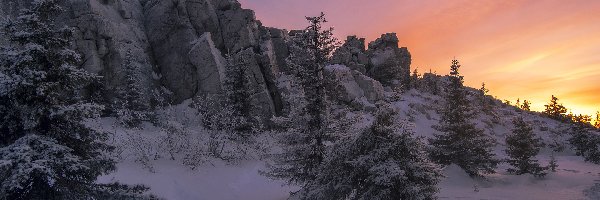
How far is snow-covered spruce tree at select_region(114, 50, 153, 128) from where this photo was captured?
33438 mm

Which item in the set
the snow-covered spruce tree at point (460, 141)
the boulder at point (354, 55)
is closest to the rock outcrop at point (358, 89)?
the boulder at point (354, 55)

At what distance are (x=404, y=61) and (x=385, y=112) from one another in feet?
211

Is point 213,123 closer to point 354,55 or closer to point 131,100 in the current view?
point 131,100

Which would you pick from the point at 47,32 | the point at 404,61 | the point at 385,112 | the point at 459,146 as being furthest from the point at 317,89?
the point at 404,61

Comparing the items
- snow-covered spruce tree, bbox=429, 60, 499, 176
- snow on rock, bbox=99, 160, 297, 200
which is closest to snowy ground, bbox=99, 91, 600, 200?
snow on rock, bbox=99, 160, 297, 200

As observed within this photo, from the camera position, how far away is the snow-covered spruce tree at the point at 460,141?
2738 cm

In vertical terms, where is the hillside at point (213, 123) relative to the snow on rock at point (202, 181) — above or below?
above

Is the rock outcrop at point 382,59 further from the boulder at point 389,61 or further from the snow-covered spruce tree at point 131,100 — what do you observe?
the snow-covered spruce tree at point 131,100

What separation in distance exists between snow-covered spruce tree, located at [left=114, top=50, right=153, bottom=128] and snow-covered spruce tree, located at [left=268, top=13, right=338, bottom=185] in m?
19.6

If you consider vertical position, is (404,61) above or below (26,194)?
above

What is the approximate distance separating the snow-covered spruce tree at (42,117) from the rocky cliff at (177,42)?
25.3m

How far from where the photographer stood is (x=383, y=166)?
11133 mm

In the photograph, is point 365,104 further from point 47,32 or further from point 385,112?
point 47,32

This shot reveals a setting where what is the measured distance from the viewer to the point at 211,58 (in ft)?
138
